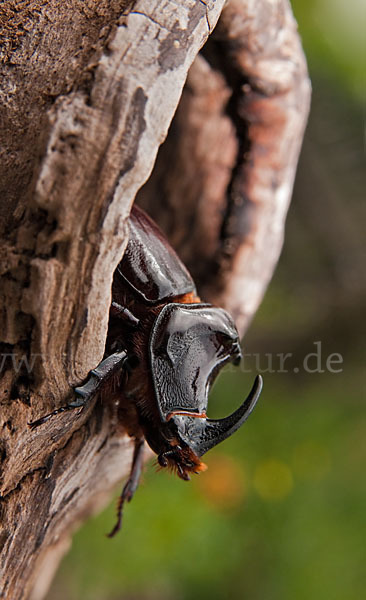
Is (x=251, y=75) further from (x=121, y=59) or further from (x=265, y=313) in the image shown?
(x=265, y=313)

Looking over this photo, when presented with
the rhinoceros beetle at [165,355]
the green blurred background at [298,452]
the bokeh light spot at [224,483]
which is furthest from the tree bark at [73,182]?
the bokeh light spot at [224,483]

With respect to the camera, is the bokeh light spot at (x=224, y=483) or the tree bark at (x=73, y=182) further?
the bokeh light spot at (x=224, y=483)

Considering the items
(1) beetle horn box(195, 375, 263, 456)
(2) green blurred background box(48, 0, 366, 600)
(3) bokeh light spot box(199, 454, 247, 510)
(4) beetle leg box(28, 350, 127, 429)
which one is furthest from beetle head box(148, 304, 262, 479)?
(3) bokeh light spot box(199, 454, 247, 510)

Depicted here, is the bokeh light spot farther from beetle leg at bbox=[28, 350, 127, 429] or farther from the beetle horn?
beetle leg at bbox=[28, 350, 127, 429]

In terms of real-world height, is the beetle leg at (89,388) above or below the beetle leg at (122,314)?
below

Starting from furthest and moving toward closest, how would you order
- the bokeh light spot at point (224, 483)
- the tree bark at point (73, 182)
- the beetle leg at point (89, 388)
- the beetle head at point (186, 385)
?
the bokeh light spot at point (224, 483) < the beetle head at point (186, 385) < the beetle leg at point (89, 388) < the tree bark at point (73, 182)

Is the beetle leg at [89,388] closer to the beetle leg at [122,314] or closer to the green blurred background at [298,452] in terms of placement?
the beetle leg at [122,314]

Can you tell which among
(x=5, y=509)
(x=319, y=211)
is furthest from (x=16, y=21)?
(x=319, y=211)
